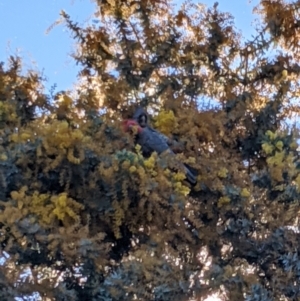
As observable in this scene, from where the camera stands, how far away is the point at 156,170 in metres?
3.26

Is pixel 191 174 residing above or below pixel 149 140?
below

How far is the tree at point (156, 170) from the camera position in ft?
10.1

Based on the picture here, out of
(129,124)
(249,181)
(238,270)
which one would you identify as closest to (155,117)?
(129,124)

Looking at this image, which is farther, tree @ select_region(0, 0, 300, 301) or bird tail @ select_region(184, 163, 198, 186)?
bird tail @ select_region(184, 163, 198, 186)

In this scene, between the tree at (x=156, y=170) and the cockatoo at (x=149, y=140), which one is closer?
the tree at (x=156, y=170)

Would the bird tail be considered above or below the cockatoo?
below

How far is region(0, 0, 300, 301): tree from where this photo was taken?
10.1 feet

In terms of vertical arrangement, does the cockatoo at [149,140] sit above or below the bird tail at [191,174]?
above

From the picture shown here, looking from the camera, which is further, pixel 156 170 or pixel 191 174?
pixel 191 174

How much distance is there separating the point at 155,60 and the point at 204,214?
1.05 metres

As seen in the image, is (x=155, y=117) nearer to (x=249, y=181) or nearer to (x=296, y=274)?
(x=249, y=181)

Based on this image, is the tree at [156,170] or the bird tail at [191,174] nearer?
the tree at [156,170]

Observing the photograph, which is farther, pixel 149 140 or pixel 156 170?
pixel 149 140

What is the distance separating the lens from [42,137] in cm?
327
